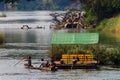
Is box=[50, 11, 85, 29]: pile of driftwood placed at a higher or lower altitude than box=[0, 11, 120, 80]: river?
higher

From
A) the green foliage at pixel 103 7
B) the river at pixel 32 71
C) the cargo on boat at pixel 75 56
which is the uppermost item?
the green foliage at pixel 103 7

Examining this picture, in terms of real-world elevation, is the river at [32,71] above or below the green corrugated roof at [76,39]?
below

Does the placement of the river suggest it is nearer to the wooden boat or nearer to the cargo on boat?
the wooden boat

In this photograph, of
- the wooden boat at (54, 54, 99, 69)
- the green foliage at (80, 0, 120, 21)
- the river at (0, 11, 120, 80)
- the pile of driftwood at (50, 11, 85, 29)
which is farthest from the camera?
the pile of driftwood at (50, 11, 85, 29)

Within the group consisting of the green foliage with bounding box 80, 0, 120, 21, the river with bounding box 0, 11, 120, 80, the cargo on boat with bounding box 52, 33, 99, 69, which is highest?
the green foliage with bounding box 80, 0, 120, 21

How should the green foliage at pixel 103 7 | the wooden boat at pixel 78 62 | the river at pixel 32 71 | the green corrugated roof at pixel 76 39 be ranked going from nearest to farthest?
1. the river at pixel 32 71
2. the wooden boat at pixel 78 62
3. the green corrugated roof at pixel 76 39
4. the green foliage at pixel 103 7

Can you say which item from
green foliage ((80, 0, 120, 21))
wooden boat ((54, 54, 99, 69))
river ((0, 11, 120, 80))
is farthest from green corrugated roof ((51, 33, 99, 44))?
green foliage ((80, 0, 120, 21))

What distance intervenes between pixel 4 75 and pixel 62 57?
9775mm

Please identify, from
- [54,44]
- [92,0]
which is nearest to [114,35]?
[92,0]

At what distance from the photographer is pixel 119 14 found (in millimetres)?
139375

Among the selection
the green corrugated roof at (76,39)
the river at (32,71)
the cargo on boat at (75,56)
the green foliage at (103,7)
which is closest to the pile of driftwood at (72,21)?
the green foliage at (103,7)

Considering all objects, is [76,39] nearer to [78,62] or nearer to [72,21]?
[78,62]

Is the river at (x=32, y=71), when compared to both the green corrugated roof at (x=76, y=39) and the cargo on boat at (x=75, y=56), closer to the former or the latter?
the cargo on boat at (x=75, y=56)

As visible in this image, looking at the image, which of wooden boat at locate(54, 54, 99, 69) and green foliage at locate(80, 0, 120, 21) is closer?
wooden boat at locate(54, 54, 99, 69)
